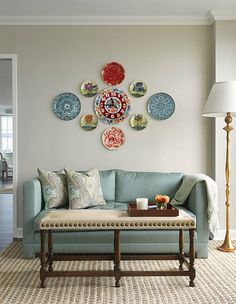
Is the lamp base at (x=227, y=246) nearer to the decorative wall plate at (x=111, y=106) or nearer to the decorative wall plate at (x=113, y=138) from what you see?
the decorative wall plate at (x=113, y=138)

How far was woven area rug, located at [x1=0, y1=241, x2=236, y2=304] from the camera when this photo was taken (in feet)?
8.75

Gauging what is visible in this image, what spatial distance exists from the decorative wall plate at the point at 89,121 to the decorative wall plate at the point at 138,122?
1.42ft

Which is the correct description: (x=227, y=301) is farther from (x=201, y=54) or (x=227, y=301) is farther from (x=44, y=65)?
(x=44, y=65)

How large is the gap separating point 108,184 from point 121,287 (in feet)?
5.17

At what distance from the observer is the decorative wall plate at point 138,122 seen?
181 inches

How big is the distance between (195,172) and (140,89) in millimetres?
1203

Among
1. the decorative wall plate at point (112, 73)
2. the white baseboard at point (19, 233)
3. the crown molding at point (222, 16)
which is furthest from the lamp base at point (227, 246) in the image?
the crown molding at point (222, 16)

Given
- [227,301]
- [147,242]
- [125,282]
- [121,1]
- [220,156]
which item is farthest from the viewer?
[220,156]

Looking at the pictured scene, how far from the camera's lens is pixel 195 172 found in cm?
461

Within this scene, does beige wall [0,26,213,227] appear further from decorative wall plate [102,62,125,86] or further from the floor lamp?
the floor lamp

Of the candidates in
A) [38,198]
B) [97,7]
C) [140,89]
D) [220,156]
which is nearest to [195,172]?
[220,156]

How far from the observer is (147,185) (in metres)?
4.29

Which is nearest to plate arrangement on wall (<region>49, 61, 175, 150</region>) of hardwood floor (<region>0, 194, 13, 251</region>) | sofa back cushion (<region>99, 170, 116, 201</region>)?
sofa back cushion (<region>99, 170, 116, 201</region>)

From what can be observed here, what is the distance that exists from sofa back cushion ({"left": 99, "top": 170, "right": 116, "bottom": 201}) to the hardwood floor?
1.24 metres
